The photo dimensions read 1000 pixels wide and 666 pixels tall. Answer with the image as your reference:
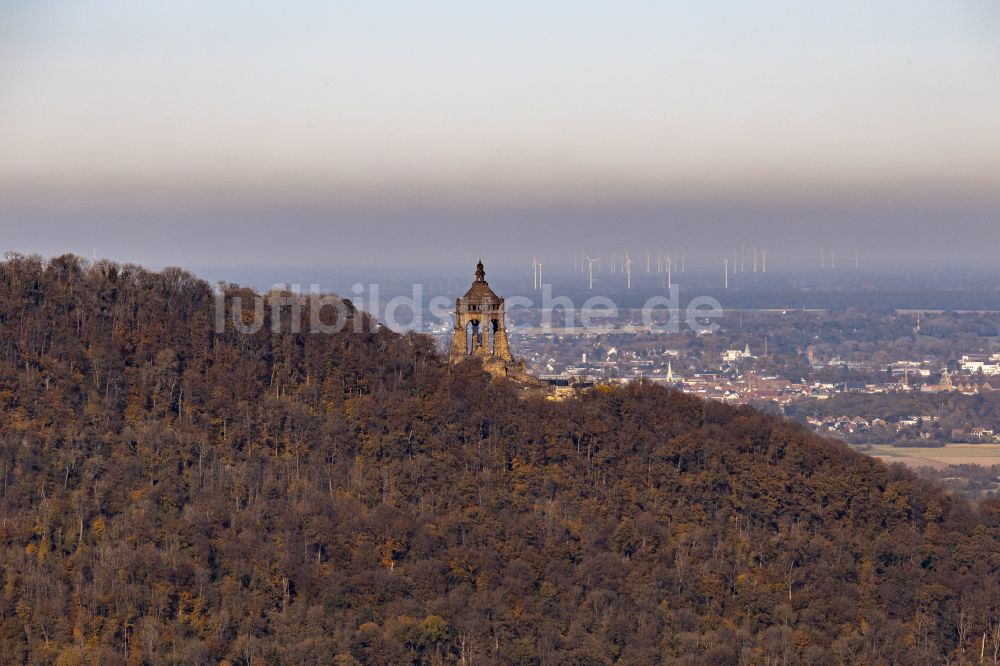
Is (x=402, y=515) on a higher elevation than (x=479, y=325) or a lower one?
lower

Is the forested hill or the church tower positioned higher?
the church tower

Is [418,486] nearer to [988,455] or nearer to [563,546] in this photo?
[563,546]

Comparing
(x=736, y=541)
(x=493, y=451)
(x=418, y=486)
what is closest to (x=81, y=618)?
(x=418, y=486)

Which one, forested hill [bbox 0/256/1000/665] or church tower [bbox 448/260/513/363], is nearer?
forested hill [bbox 0/256/1000/665]

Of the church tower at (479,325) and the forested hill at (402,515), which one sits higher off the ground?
the church tower at (479,325)

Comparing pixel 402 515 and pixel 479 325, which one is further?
pixel 479 325
